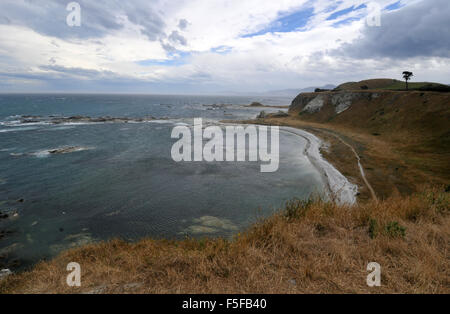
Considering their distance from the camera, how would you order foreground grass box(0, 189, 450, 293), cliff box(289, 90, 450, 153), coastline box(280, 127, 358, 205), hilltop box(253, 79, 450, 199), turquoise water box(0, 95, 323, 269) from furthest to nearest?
1. cliff box(289, 90, 450, 153)
2. hilltop box(253, 79, 450, 199)
3. coastline box(280, 127, 358, 205)
4. turquoise water box(0, 95, 323, 269)
5. foreground grass box(0, 189, 450, 293)

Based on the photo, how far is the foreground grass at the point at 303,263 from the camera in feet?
13.9

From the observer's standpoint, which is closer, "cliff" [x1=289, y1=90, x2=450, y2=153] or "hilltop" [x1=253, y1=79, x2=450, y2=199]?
"hilltop" [x1=253, y1=79, x2=450, y2=199]

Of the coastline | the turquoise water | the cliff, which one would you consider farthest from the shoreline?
the cliff

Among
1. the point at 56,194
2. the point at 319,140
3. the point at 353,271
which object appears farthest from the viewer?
the point at 319,140

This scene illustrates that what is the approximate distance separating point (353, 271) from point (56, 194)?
23.0 m

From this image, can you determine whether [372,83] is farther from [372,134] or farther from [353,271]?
[353,271]

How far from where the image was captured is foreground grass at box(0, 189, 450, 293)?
4.24m

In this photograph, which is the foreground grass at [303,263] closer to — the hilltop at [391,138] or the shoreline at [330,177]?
the shoreline at [330,177]

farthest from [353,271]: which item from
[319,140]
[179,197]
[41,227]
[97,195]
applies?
[319,140]

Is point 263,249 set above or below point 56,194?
above

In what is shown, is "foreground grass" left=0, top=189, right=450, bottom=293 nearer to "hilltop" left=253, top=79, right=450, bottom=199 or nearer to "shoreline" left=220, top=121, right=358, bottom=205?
"shoreline" left=220, top=121, right=358, bottom=205

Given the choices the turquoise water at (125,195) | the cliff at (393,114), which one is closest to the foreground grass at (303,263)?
the turquoise water at (125,195)

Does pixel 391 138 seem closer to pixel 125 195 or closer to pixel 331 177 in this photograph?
pixel 331 177
